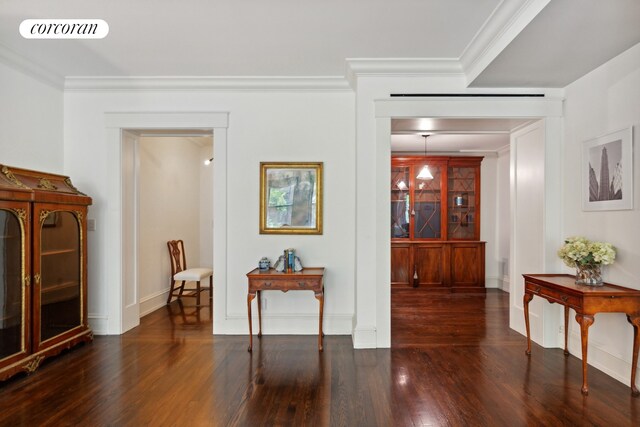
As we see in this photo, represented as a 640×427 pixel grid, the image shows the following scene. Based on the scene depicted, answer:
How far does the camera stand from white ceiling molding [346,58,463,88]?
11.7 feet

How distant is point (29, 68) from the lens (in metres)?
3.61

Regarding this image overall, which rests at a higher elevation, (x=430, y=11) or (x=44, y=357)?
(x=430, y=11)

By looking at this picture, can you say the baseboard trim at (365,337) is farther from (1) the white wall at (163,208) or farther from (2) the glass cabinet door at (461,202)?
(2) the glass cabinet door at (461,202)

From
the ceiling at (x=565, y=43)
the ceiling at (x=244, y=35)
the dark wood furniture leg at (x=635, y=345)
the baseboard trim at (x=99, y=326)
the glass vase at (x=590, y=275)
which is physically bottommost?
the baseboard trim at (x=99, y=326)

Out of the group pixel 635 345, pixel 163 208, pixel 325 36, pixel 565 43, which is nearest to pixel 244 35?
pixel 325 36

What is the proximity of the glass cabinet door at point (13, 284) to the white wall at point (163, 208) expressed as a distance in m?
1.61

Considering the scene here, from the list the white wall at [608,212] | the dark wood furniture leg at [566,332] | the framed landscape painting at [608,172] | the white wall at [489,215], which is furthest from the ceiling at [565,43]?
the white wall at [489,215]

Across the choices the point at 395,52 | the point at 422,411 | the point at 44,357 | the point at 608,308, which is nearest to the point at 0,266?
the point at 44,357

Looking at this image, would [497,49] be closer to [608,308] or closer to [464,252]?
[608,308]

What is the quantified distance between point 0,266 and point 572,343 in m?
5.17

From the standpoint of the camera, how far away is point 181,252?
585cm

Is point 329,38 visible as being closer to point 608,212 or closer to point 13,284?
point 608,212

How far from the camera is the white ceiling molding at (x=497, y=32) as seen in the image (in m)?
A: 2.48

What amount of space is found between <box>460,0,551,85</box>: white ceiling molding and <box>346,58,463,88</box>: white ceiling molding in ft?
0.44
